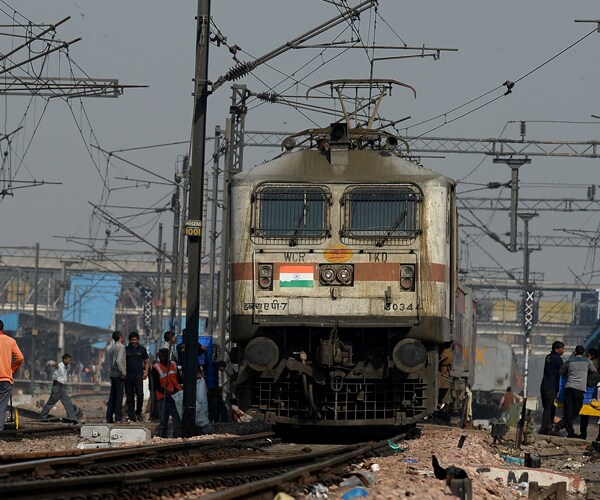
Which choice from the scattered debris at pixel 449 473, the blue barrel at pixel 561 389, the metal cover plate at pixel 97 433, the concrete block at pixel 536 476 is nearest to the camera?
the scattered debris at pixel 449 473

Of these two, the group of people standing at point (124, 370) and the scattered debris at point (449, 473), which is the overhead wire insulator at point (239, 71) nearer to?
the group of people standing at point (124, 370)

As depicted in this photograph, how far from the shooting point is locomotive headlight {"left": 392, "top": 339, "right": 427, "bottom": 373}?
561 inches

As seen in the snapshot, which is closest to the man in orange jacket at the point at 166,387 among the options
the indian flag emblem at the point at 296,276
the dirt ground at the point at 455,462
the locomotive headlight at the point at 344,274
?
the dirt ground at the point at 455,462

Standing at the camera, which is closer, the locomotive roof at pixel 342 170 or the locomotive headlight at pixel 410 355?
the locomotive headlight at pixel 410 355

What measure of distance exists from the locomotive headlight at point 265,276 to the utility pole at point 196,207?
3510 millimetres

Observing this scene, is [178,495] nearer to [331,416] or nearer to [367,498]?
[367,498]

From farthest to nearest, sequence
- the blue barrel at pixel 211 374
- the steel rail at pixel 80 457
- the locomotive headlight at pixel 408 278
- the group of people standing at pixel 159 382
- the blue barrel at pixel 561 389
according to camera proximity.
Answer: the blue barrel at pixel 211 374
the blue barrel at pixel 561 389
the group of people standing at pixel 159 382
the locomotive headlight at pixel 408 278
the steel rail at pixel 80 457

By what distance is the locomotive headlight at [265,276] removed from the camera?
48.1ft

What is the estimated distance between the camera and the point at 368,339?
14695 mm

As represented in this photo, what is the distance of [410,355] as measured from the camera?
14.3 m

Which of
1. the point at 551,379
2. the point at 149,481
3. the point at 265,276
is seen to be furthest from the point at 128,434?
the point at 551,379

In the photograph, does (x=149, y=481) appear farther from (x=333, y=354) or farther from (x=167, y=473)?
(x=333, y=354)

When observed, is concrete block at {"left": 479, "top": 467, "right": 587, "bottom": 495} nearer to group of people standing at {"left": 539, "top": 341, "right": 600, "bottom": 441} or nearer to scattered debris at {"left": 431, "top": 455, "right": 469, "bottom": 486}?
scattered debris at {"left": 431, "top": 455, "right": 469, "bottom": 486}

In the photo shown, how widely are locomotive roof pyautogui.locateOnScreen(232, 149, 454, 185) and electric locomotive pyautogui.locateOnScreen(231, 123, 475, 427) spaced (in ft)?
0.12
